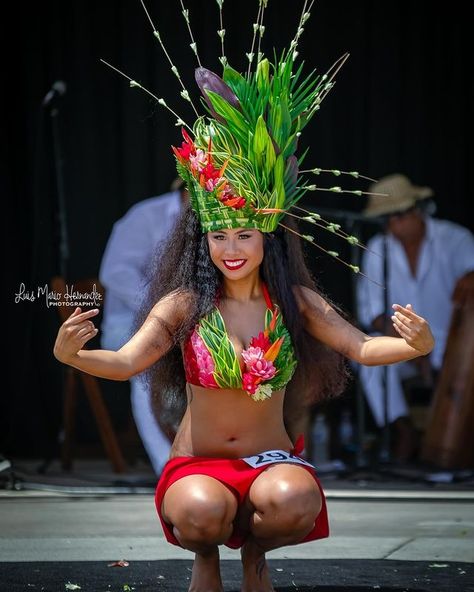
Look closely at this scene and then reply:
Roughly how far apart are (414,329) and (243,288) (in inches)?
22.7

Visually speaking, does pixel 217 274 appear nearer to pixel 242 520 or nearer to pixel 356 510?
pixel 242 520

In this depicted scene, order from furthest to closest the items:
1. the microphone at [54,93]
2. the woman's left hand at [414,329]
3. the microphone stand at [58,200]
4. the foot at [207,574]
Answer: the microphone stand at [58,200]
the microphone at [54,93]
the foot at [207,574]
the woman's left hand at [414,329]

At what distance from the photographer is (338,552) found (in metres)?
5.05

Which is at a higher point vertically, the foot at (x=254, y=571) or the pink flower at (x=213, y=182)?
the pink flower at (x=213, y=182)

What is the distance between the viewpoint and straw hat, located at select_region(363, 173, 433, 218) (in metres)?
7.38

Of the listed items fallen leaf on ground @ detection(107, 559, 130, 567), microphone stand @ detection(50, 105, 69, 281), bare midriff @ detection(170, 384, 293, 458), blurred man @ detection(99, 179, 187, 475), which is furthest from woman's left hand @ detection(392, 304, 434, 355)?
microphone stand @ detection(50, 105, 69, 281)

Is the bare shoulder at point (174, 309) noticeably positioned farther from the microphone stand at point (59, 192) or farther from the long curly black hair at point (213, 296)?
the microphone stand at point (59, 192)

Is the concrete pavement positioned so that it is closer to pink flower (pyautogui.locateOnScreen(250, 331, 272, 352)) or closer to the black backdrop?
the black backdrop

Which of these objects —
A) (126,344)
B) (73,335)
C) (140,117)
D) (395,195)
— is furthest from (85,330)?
(395,195)

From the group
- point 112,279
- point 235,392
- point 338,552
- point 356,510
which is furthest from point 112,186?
point 235,392

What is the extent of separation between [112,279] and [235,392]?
3.13 m

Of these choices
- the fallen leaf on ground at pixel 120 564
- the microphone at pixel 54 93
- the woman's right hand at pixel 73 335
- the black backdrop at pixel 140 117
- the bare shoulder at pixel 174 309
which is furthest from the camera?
the black backdrop at pixel 140 117

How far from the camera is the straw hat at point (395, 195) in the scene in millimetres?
7379

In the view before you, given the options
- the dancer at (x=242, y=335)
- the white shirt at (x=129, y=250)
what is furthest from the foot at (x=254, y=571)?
the white shirt at (x=129, y=250)
